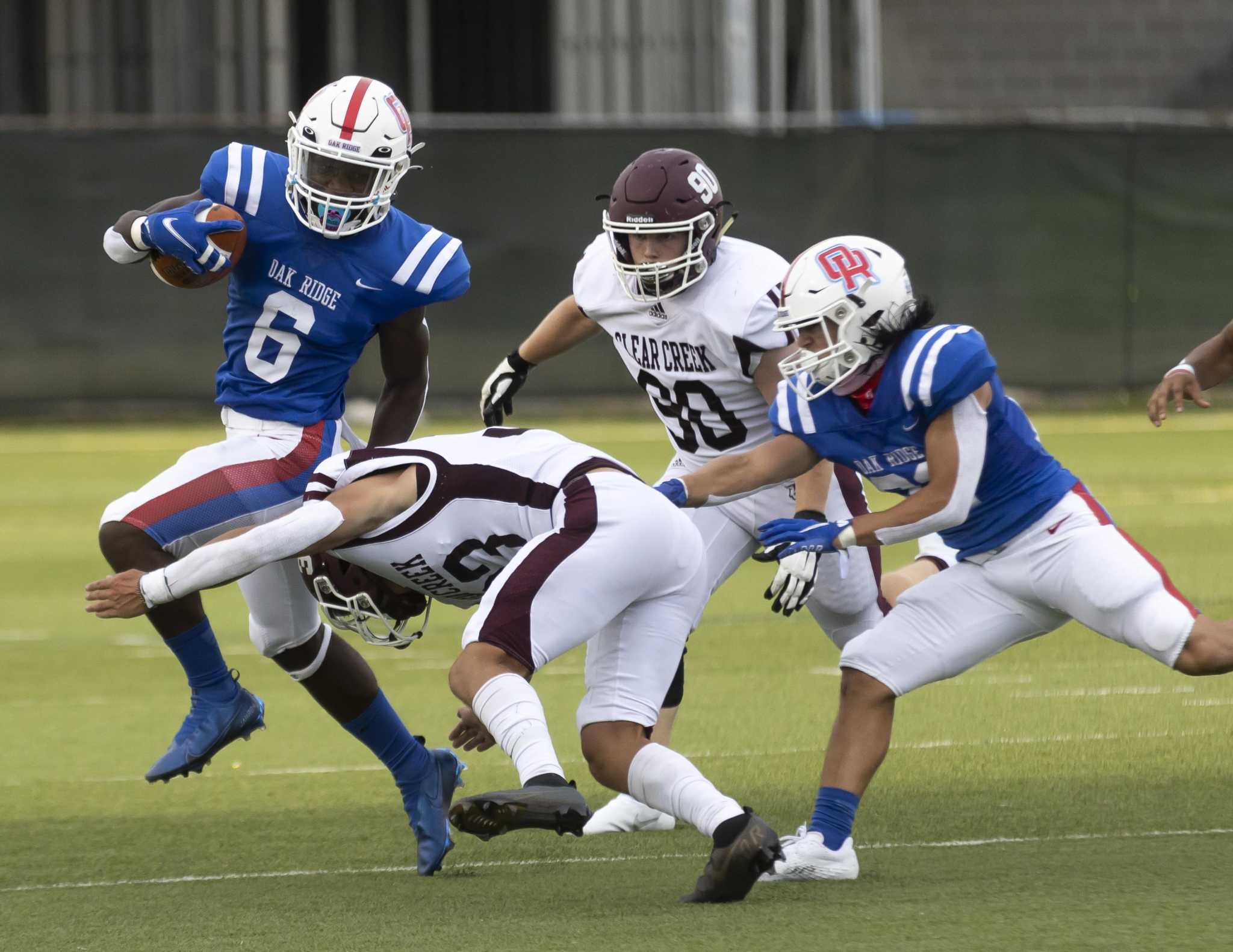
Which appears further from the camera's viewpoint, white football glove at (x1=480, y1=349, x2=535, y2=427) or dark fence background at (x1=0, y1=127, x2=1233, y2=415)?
dark fence background at (x1=0, y1=127, x2=1233, y2=415)

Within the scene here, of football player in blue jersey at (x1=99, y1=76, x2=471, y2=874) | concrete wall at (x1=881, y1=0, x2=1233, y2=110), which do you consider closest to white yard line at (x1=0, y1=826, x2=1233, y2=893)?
football player in blue jersey at (x1=99, y1=76, x2=471, y2=874)

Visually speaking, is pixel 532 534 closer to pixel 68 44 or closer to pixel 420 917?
pixel 420 917

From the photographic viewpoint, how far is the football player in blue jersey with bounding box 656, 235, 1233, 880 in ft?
13.7

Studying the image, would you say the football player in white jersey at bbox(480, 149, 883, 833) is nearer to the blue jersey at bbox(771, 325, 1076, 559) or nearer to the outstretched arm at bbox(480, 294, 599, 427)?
the outstretched arm at bbox(480, 294, 599, 427)

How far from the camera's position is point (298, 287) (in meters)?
5.07

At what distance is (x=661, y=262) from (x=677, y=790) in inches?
60.3

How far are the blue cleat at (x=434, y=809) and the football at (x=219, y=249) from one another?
1341 mm

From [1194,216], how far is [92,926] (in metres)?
13.8

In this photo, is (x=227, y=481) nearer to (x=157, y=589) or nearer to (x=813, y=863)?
(x=157, y=589)

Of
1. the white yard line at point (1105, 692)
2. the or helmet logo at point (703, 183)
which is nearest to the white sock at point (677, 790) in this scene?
the or helmet logo at point (703, 183)

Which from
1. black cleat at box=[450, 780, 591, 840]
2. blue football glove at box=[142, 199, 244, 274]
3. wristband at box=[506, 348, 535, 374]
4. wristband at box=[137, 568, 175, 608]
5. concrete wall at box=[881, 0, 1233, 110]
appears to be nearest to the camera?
black cleat at box=[450, 780, 591, 840]

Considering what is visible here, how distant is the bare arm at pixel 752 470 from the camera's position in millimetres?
4488

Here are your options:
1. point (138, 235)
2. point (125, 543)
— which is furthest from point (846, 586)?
point (138, 235)

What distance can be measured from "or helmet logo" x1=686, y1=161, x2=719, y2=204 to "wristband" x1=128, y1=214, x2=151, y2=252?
1380 mm
